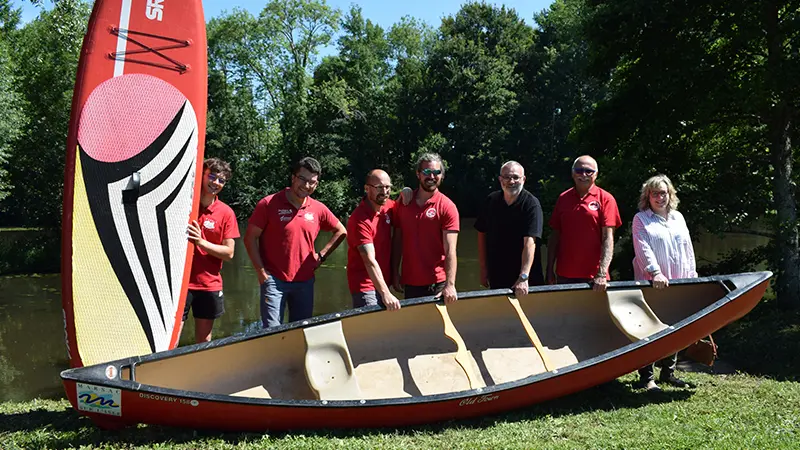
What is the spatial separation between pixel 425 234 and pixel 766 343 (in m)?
5.66

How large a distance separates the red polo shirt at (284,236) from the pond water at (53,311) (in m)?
4.85

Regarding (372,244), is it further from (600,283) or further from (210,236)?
(600,283)

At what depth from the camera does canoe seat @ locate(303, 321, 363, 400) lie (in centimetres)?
438

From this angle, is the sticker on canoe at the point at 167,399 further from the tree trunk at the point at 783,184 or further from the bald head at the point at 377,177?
the tree trunk at the point at 783,184

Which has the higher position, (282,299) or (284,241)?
(284,241)

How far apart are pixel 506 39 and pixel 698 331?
30.2 m

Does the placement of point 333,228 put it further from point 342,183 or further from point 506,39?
point 506,39

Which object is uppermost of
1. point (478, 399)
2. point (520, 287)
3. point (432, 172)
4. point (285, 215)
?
point (432, 172)

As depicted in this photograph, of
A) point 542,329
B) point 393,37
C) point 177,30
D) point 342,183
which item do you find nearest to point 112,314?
point 177,30

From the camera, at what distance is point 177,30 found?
5.20m

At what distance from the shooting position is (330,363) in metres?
4.46

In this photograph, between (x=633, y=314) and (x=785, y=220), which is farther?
(x=785, y=220)

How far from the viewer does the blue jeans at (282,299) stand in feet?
15.4

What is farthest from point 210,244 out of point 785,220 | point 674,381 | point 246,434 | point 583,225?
point 785,220
